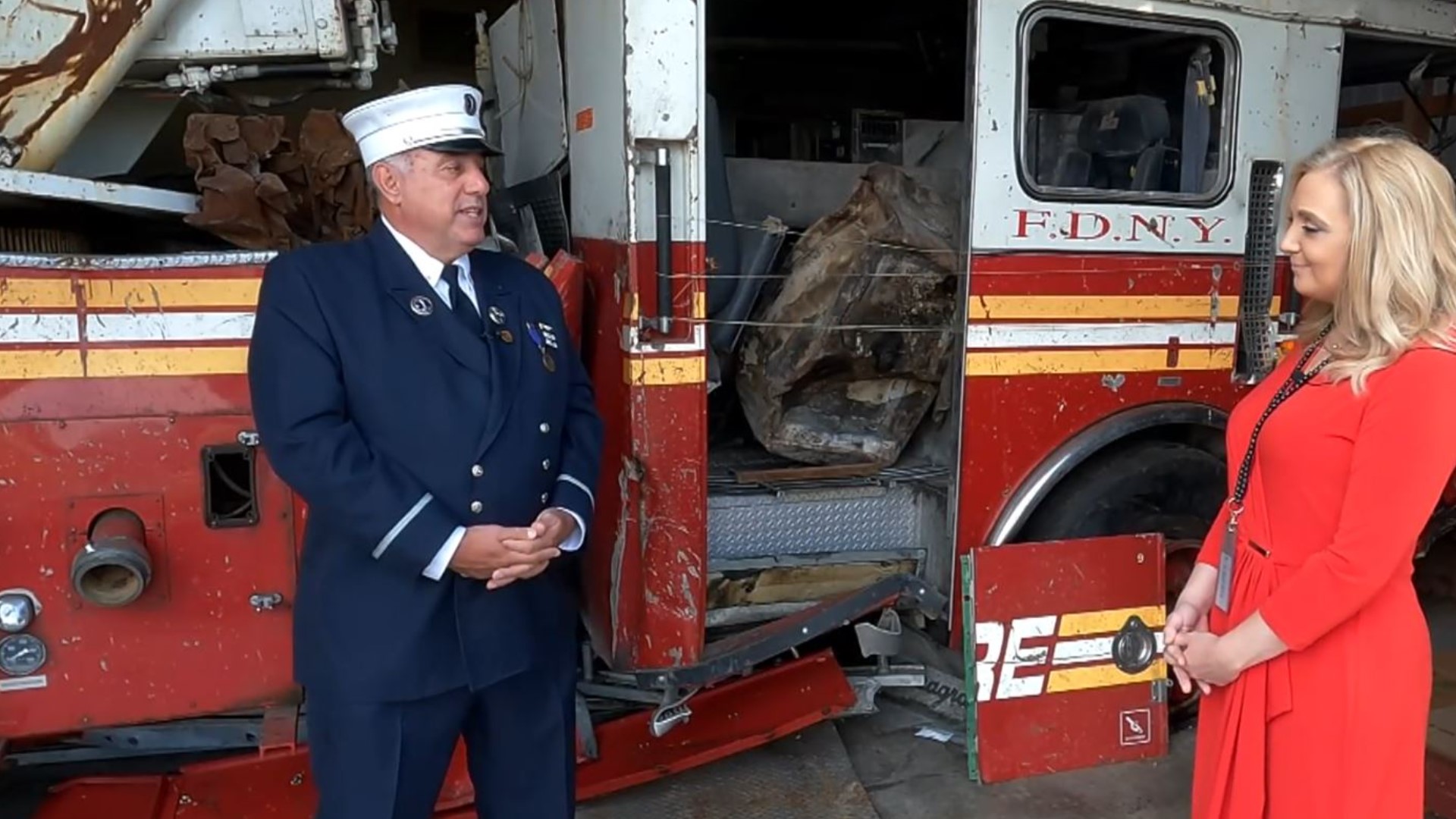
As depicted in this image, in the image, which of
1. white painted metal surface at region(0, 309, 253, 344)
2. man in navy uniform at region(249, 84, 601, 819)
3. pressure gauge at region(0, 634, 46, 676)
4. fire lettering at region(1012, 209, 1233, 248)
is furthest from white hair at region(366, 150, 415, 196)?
fire lettering at region(1012, 209, 1233, 248)

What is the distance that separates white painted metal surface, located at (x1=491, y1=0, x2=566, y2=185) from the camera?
3.27 metres

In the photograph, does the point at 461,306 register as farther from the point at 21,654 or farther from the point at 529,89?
the point at 529,89

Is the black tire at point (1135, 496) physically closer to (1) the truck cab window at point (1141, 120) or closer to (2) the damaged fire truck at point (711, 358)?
(2) the damaged fire truck at point (711, 358)

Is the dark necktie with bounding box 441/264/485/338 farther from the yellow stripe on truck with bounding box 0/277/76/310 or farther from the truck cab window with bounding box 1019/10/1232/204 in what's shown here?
the truck cab window with bounding box 1019/10/1232/204

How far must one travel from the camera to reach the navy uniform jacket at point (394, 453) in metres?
1.84

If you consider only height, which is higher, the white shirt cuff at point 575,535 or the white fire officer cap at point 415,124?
the white fire officer cap at point 415,124

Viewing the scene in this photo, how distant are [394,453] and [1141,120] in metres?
2.56

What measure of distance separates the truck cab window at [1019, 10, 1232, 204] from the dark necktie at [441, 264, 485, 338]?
186 centimetres

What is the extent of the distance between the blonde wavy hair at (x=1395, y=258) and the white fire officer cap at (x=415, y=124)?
4.81 ft

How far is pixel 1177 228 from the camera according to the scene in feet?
10.9

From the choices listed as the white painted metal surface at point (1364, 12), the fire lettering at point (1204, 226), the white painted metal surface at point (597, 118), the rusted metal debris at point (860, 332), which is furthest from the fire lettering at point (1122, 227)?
the white painted metal surface at point (597, 118)

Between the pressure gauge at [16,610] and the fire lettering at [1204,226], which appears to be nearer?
the pressure gauge at [16,610]

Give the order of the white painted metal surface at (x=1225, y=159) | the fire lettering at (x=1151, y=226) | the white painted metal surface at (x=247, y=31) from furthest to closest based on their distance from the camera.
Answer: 1. the fire lettering at (x=1151, y=226)
2. the white painted metal surface at (x=1225, y=159)
3. the white painted metal surface at (x=247, y=31)

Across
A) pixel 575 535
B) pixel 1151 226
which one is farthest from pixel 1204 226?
pixel 575 535
